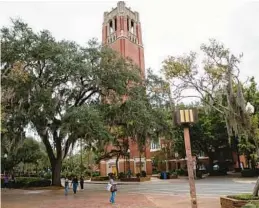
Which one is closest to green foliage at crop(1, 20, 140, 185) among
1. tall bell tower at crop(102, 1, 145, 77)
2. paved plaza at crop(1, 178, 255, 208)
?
paved plaza at crop(1, 178, 255, 208)

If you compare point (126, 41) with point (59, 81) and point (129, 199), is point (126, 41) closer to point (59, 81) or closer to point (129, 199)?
point (59, 81)

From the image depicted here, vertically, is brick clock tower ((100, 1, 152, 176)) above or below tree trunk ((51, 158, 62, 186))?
above

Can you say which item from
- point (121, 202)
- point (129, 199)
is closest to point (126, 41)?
point (129, 199)

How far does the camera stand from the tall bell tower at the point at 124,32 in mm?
52781

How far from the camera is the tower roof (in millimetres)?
56987

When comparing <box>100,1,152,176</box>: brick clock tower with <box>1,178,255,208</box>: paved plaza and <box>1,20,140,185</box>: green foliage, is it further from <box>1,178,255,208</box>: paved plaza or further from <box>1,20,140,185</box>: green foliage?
<box>1,178,255,208</box>: paved plaza

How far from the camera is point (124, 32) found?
53562 mm

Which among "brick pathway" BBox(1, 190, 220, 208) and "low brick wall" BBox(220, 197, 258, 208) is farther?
"brick pathway" BBox(1, 190, 220, 208)

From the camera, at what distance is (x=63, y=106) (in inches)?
872

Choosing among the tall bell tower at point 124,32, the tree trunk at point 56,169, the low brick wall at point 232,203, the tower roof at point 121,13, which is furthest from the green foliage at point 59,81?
the tower roof at point 121,13

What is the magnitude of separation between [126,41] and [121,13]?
7.44 metres

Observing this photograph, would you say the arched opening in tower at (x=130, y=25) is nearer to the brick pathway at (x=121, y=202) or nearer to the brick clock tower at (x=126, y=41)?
the brick clock tower at (x=126, y=41)

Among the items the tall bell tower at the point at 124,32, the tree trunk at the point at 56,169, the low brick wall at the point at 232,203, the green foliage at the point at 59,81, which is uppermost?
the tall bell tower at the point at 124,32

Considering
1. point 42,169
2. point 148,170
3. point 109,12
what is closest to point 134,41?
point 109,12
